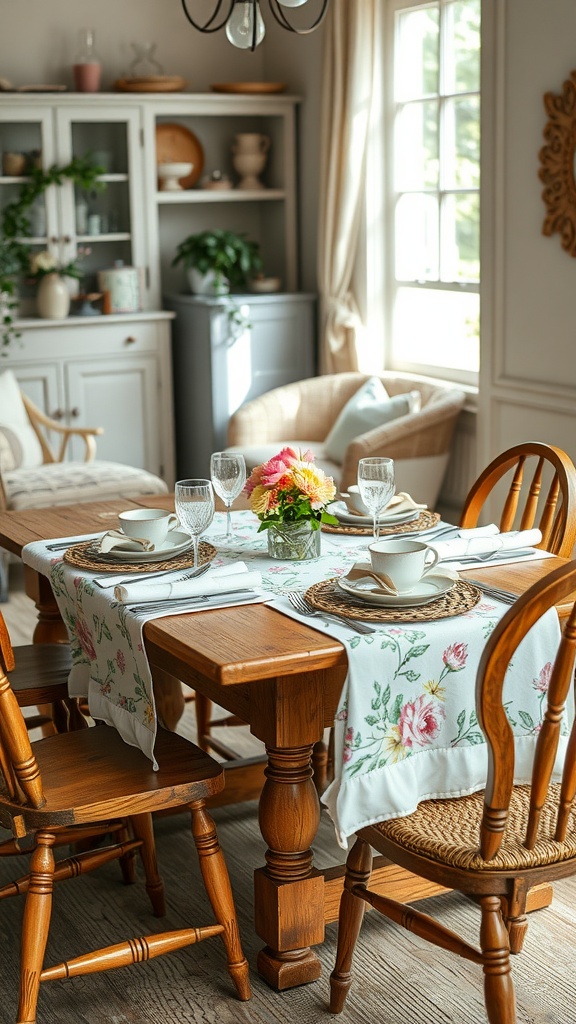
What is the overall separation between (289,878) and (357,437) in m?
2.76

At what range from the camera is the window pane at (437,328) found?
16.9 ft

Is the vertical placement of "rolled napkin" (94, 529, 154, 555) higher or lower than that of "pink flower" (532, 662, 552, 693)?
higher

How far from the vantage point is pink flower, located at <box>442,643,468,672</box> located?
1.99 meters

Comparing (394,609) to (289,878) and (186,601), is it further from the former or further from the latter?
(289,878)

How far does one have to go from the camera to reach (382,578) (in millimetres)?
2105

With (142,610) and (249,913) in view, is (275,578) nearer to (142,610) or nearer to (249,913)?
(142,610)

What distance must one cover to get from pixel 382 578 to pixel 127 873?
1.01 m

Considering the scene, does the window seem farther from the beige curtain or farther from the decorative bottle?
the decorative bottle

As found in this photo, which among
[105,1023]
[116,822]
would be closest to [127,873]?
[116,822]

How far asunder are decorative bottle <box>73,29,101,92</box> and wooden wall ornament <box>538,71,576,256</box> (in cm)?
241

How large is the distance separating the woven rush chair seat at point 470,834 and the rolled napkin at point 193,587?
52cm

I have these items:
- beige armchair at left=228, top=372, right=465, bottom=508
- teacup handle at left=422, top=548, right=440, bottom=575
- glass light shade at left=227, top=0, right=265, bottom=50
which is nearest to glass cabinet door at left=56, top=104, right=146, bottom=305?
beige armchair at left=228, top=372, right=465, bottom=508

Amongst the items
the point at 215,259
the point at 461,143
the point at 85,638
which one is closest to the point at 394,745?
the point at 85,638

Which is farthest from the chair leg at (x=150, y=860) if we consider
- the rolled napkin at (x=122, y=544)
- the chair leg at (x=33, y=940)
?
the rolled napkin at (x=122, y=544)
